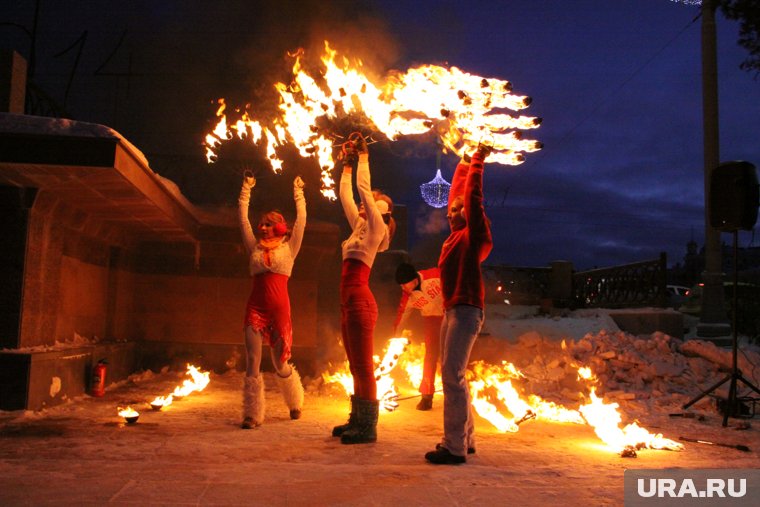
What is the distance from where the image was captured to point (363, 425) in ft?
18.0

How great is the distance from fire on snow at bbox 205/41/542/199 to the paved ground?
2.65 meters

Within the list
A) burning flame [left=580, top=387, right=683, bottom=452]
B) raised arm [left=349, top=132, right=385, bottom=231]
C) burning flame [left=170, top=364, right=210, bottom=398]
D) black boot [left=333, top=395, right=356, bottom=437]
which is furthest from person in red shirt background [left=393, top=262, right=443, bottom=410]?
burning flame [left=170, top=364, right=210, bottom=398]

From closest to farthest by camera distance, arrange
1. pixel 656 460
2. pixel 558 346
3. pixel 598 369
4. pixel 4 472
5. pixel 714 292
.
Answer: pixel 4 472 → pixel 656 460 → pixel 598 369 → pixel 558 346 → pixel 714 292

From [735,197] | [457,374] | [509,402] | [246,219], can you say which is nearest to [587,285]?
[735,197]

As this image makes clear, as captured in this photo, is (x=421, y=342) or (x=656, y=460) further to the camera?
(x=421, y=342)

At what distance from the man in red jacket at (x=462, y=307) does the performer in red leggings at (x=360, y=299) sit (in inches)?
33.3

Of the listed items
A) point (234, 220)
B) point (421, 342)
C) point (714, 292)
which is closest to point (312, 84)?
point (234, 220)

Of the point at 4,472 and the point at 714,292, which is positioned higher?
the point at 714,292

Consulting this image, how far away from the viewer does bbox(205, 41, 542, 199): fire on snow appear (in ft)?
17.4

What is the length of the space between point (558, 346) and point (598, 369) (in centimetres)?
115

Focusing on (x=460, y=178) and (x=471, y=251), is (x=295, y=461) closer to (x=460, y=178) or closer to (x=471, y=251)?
(x=471, y=251)

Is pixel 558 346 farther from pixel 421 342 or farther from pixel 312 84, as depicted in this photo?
pixel 312 84

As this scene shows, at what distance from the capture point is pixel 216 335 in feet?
34.1

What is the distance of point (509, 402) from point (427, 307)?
180cm
